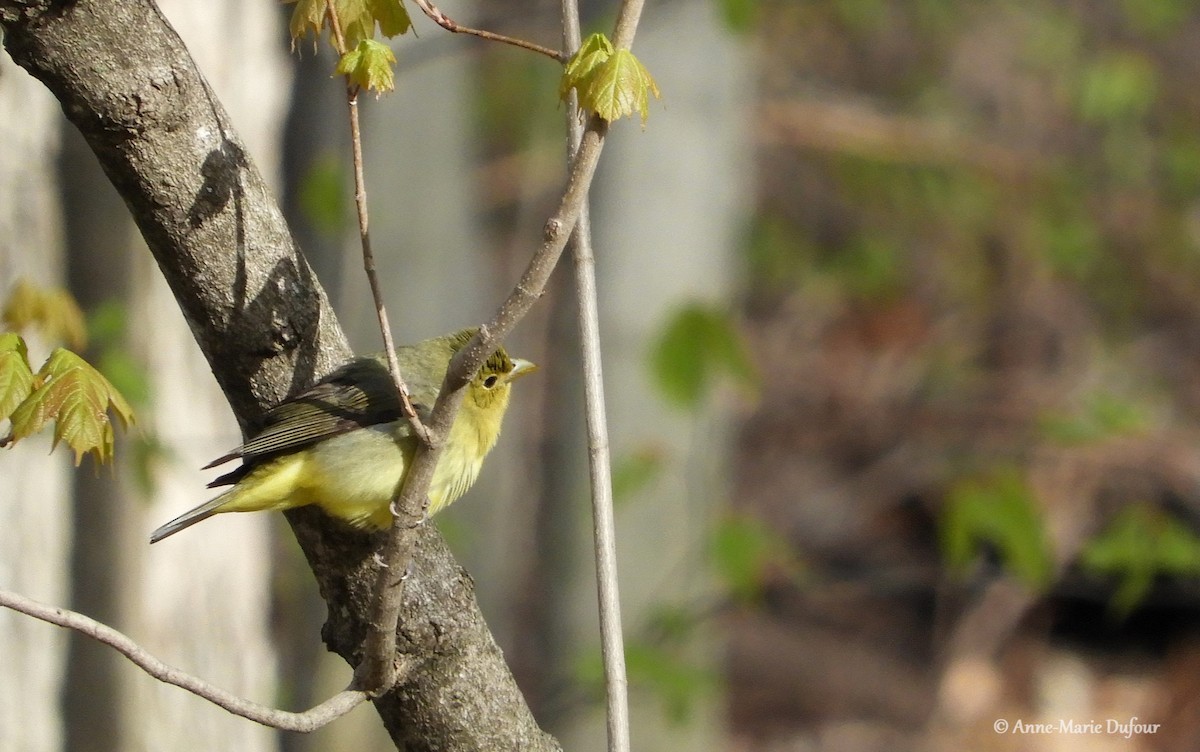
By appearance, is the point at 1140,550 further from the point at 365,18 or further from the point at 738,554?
the point at 365,18

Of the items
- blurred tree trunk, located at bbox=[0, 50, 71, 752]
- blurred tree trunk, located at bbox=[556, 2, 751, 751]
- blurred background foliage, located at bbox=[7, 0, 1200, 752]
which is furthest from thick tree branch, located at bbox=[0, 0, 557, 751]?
blurred tree trunk, located at bbox=[556, 2, 751, 751]

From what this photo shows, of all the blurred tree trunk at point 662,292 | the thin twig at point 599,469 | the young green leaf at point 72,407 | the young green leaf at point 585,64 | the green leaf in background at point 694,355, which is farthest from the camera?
the blurred tree trunk at point 662,292

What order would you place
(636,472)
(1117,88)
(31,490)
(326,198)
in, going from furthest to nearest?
1. (1117,88)
2. (636,472)
3. (326,198)
4. (31,490)

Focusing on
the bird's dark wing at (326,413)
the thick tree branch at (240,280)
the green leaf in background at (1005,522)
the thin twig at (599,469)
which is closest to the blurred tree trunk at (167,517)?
the bird's dark wing at (326,413)

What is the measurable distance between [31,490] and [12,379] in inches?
102

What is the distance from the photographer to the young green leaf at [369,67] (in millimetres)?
1800

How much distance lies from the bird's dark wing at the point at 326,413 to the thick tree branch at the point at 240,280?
0.07m

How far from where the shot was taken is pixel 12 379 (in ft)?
7.16

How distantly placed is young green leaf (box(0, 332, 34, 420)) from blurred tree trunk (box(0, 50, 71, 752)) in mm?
2328

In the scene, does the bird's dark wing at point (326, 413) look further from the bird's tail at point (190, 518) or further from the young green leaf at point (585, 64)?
the young green leaf at point (585, 64)

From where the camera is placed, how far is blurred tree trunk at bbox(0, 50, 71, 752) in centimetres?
440

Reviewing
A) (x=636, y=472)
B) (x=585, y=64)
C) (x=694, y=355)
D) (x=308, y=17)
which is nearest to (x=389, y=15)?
(x=308, y=17)

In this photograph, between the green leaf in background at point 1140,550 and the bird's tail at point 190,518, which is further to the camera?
the green leaf in background at point 1140,550

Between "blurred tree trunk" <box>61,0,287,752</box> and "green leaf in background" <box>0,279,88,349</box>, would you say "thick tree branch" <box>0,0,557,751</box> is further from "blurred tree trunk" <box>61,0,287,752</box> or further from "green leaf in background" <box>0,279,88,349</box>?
"blurred tree trunk" <box>61,0,287,752</box>
